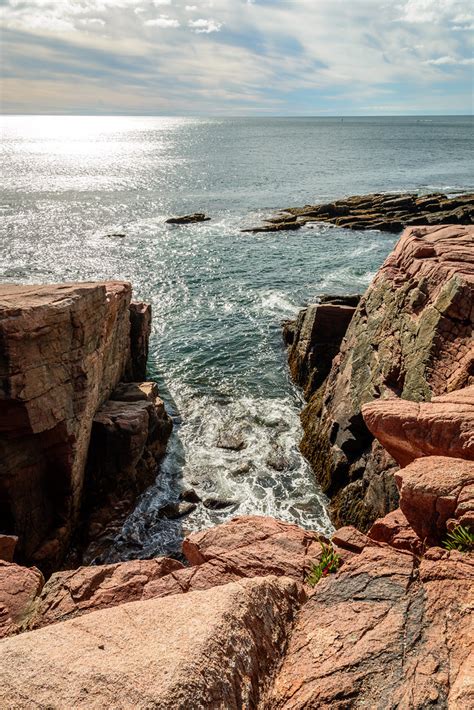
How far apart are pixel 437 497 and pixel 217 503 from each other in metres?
11.9

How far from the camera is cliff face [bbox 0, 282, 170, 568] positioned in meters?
14.5

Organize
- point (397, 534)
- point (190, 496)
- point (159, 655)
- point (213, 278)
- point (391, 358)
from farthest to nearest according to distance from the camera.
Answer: point (213, 278) → point (190, 496) → point (391, 358) → point (397, 534) → point (159, 655)

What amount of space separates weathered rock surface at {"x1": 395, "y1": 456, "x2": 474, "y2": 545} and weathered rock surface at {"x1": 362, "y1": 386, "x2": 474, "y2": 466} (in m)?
0.75

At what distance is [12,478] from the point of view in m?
15.2

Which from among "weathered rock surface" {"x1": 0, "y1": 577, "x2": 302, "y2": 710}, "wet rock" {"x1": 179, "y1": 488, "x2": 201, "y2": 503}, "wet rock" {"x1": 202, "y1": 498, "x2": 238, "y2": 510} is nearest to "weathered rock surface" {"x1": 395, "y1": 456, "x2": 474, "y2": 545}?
"weathered rock surface" {"x1": 0, "y1": 577, "x2": 302, "y2": 710}

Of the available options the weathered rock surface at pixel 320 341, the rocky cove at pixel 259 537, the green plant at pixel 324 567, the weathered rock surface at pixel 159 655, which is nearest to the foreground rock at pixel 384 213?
the weathered rock surface at pixel 320 341

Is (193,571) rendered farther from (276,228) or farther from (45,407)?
(276,228)

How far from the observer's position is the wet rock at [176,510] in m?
18.1

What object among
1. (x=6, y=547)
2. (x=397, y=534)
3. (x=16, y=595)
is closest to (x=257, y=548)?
(x=397, y=534)

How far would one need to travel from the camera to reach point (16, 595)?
9414 mm

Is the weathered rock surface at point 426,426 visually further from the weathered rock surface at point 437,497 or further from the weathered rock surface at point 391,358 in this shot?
the weathered rock surface at point 391,358

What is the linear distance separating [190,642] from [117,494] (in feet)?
44.9

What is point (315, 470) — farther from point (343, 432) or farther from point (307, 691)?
point (307, 691)

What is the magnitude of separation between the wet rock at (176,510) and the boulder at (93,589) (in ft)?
27.2
